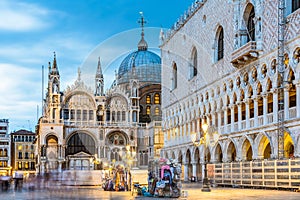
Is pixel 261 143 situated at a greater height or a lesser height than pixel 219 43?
lesser

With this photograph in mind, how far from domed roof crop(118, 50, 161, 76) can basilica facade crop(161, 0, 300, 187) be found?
26389mm

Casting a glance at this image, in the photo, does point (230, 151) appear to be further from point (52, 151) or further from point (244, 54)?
point (52, 151)

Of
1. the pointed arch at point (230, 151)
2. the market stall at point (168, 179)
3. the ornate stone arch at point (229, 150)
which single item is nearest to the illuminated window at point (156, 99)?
the pointed arch at point (230, 151)

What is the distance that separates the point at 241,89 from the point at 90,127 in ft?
103

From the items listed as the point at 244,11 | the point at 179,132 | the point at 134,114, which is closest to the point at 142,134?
the point at 134,114

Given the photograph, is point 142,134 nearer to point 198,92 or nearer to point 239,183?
point 198,92

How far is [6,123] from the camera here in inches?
3898

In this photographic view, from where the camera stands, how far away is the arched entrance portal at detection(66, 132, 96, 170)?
60.1 m

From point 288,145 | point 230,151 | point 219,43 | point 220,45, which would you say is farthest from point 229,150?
point 219,43

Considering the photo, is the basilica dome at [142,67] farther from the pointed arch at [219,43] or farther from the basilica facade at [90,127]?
the pointed arch at [219,43]

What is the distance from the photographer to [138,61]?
77.2 m

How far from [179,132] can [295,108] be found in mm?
22881

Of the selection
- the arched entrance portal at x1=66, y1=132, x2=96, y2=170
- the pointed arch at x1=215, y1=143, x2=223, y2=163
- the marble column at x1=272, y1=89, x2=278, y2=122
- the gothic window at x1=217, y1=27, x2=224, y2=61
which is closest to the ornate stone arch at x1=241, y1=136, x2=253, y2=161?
the marble column at x1=272, y1=89, x2=278, y2=122

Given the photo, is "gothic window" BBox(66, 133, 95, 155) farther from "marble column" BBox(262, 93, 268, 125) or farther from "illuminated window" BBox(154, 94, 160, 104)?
"marble column" BBox(262, 93, 268, 125)
